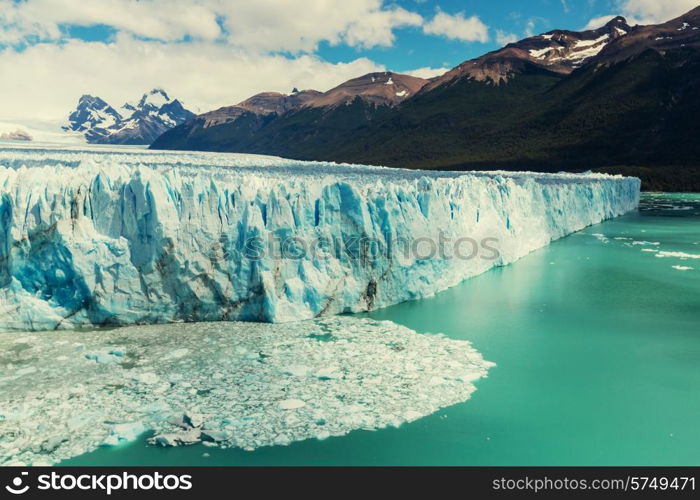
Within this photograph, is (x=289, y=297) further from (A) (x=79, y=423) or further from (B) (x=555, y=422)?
(B) (x=555, y=422)

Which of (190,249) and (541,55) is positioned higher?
(541,55)

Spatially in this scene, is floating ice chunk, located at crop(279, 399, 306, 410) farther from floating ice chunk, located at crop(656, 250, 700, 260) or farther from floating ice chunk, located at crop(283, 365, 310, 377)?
floating ice chunk, located at crop(656, 250, 700, 260)

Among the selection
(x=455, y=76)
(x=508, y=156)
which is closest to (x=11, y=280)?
(x=508, y=156)

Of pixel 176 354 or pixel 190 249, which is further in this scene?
pixel 190 249

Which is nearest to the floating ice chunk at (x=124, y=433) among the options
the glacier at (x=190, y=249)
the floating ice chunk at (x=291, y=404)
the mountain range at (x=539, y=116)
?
the floating ice chunk at (x=291, y=404)

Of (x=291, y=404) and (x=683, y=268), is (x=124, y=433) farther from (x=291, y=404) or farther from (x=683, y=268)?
(x=683, y=268)
